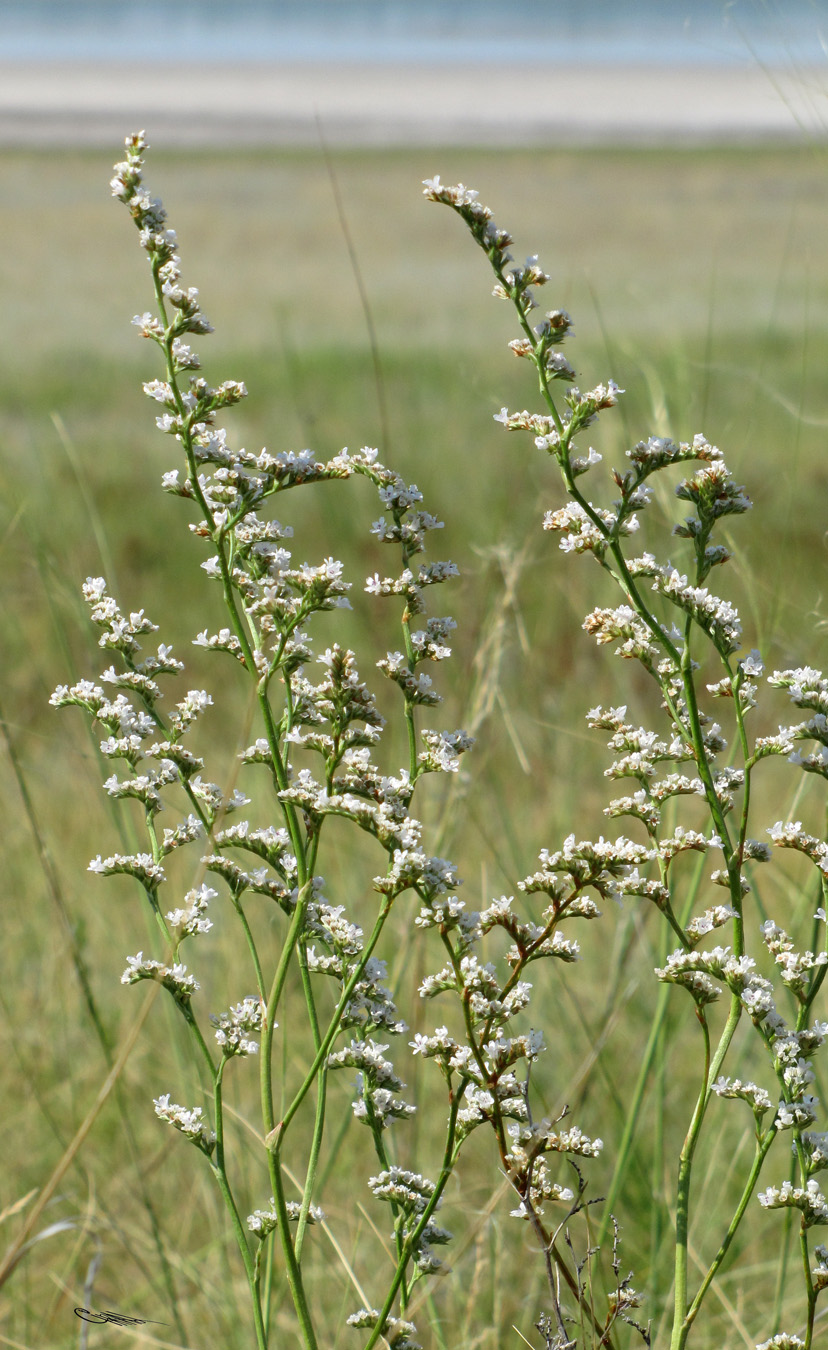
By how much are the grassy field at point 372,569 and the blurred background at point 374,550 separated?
0.03 metres

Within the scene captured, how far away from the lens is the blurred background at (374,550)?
107 inches

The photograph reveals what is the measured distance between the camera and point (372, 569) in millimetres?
8312

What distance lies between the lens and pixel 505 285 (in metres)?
1.31

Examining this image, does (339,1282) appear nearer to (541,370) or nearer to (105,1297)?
(105,1297)

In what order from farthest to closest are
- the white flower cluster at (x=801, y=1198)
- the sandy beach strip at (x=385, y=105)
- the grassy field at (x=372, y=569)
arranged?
the sandy beach strip at (x=385, y=105) < the grassy field at (x=372, y=569) < the white flower cluster at (x=801, y=1198)

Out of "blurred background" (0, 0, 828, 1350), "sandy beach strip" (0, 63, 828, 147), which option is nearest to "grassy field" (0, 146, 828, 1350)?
"blurred background" (0, 0, 828, 1350)

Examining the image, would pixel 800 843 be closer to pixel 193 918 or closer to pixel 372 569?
pixel 193 918

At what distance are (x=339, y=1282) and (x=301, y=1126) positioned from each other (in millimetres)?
726

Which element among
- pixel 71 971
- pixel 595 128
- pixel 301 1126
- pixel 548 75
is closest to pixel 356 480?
pixel 71 971

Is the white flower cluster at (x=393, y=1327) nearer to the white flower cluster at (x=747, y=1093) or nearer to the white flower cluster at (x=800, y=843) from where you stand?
the white flower cluster at (x=747, y=1093)

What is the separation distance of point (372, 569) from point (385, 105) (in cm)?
5792

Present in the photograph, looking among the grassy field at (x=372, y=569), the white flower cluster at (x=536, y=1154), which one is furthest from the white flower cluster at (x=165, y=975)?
the grassy field at (x=372, y=569)

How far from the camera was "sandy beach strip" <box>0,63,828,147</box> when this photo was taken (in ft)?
141

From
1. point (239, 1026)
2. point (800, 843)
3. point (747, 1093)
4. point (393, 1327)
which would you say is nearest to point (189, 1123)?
point (239, 1026)
